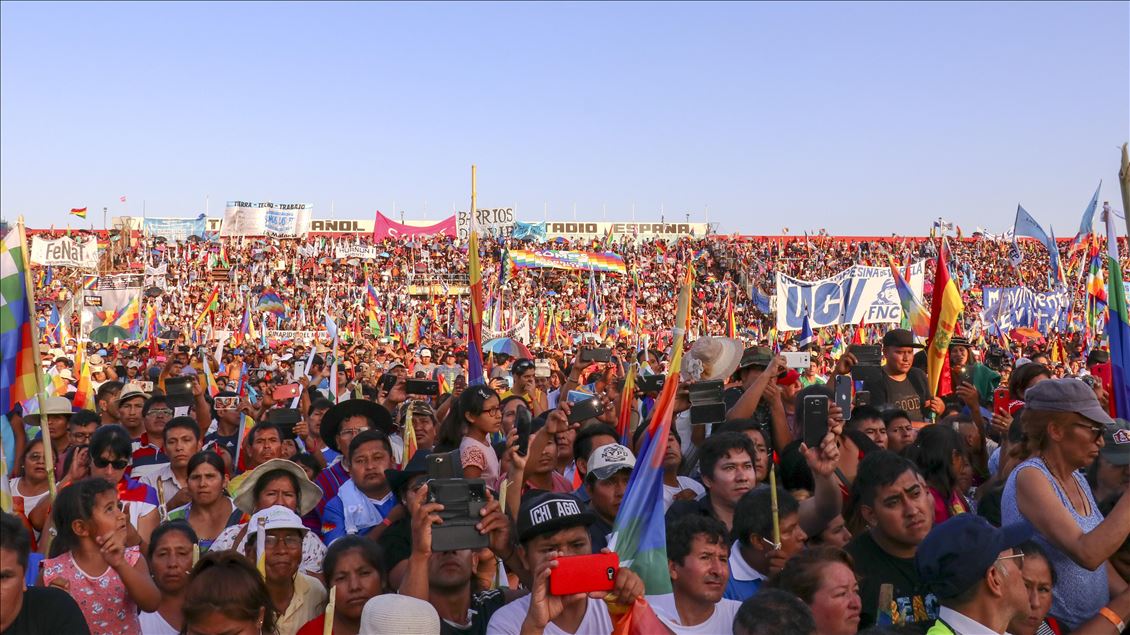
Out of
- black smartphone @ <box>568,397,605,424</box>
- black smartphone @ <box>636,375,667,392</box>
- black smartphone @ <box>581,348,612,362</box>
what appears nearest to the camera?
black smartphone @ <box>568,397,605,424</box>

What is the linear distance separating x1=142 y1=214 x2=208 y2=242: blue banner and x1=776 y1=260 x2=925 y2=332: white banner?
35.9 meters

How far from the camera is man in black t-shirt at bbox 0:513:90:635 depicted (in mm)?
3229

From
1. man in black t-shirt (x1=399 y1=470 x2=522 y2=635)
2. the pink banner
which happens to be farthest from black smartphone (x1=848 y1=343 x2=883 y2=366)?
the pink banner

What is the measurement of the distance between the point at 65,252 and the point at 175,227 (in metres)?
14.2

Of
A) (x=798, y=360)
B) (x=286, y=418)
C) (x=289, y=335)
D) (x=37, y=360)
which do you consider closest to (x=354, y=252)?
(x=289, y=335)

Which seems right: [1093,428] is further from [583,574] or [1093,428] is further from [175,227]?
[175,227]

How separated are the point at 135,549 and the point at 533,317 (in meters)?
28.3

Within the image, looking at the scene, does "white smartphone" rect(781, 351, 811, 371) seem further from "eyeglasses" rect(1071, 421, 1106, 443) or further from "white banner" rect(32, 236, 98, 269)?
"white banner" rect(32, 236, 98, 269)

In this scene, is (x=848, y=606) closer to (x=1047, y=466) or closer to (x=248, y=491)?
(x=1047, y=466)

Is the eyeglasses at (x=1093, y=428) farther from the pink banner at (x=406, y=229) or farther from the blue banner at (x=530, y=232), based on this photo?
the blue banner at (x=530, y=232)

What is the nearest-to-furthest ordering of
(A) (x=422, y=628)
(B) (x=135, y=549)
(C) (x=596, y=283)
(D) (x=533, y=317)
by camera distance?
(A) (x=422, y=628) → (B) (x=135, y=549) → (D) (x=533, y=317) → (C) (x=596, y=283)

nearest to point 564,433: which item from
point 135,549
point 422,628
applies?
point 135,549

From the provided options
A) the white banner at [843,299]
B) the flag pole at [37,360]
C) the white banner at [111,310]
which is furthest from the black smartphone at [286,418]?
the white banner at [111,310]

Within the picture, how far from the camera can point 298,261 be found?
40.3m
